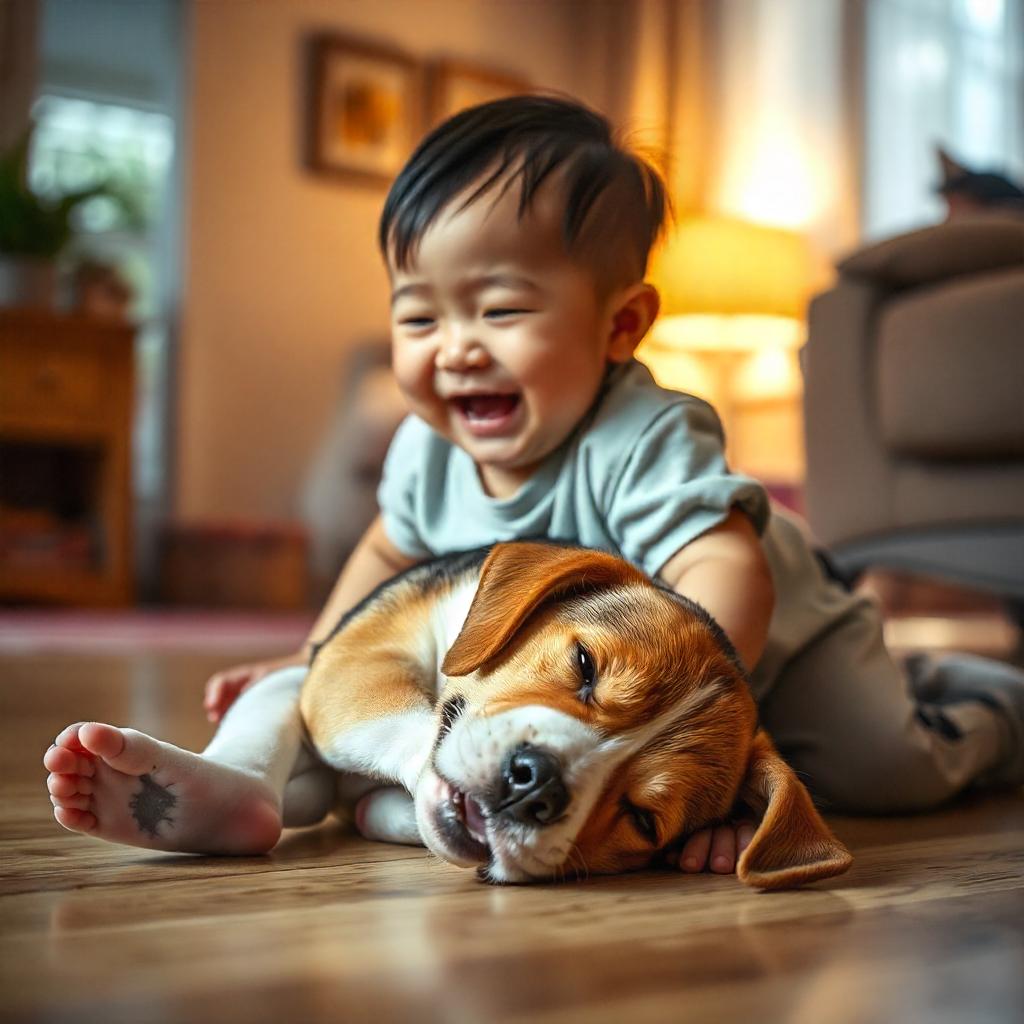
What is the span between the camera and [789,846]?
92 cm

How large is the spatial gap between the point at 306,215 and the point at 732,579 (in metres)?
4.94

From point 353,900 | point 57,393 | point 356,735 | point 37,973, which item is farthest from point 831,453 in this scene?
point 57,393

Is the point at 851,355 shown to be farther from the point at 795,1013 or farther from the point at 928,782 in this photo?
the point at 795,1013

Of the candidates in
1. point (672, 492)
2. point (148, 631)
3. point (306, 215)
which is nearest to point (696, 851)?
point (672, 492)

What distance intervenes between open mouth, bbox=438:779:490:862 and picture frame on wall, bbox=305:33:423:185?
17.3 ft

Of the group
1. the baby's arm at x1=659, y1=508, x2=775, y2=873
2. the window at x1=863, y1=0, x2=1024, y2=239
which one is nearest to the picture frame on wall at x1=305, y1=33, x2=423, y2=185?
the window at x1=863, y1=0, x2=1024, y2=239

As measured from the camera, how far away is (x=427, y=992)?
659mm

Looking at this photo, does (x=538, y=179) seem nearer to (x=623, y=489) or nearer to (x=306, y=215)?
(x=623, y=489)

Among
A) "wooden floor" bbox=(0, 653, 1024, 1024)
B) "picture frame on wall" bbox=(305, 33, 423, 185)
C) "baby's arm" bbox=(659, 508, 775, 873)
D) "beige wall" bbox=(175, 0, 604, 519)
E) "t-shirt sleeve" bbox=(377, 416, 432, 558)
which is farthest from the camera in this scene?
"picture frame on wall" bbox=(305, 33, 423, 185)

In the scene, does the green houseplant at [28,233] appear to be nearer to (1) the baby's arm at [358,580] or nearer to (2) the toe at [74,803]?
(1) the baby's arm at [358,580]

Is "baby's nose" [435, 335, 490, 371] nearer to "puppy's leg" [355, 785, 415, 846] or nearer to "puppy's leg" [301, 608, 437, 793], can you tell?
"puppy's leg" [301, 608, 437, 793]

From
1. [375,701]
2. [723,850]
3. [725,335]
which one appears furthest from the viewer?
[725,335]

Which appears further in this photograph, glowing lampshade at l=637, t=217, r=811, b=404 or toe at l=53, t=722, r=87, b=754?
glowing lampshade at l=637, t=217, r=811, b=404

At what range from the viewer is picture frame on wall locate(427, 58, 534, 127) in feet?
19.9
